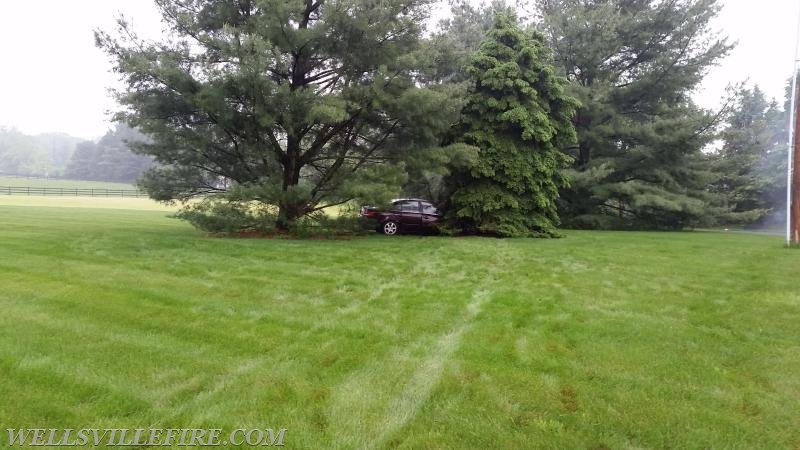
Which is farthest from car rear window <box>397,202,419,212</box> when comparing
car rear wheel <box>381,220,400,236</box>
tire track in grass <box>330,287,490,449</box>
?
tire track in grass <box>330,287,490,449</box>

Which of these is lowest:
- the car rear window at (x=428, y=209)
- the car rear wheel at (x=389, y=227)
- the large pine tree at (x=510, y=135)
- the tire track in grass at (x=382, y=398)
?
the tire track in grass at (x=382, y=398)

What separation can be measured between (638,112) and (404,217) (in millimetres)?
13612

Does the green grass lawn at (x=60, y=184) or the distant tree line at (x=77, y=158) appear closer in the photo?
the green grass lawn at (x=60, y=184)

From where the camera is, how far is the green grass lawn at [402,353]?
2.74 m

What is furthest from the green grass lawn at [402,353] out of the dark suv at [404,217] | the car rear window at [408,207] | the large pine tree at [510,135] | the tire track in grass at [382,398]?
the car rear window at [408,207]

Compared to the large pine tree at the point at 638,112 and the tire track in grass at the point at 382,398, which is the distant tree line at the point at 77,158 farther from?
the tire track in grass at the point at 382,398

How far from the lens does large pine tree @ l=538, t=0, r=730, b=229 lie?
1861 cm

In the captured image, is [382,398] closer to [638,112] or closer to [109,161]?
[638,112]

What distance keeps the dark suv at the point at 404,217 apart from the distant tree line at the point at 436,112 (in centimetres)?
81

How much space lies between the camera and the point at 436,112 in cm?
1252

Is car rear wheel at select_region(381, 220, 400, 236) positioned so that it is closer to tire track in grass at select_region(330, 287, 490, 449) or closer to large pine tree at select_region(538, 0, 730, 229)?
large pine tree at select_region(538, 0, 730, 229)

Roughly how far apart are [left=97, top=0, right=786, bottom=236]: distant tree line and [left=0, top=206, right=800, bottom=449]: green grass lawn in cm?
483

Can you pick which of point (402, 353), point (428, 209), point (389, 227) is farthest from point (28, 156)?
point (402, 353)

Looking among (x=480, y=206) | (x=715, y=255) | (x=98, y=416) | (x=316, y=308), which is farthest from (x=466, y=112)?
(x=98, y=416)
